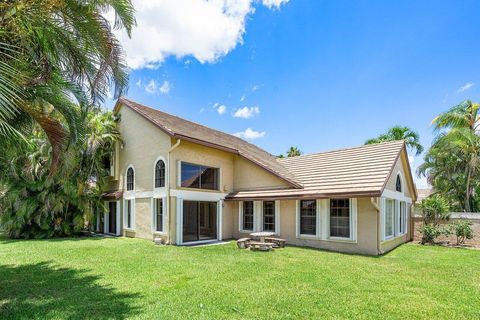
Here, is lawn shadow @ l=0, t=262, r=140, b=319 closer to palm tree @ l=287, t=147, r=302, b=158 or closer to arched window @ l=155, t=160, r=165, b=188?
arched window @ l=155, t=160, r=165, b=188

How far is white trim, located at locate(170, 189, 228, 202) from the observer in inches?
599

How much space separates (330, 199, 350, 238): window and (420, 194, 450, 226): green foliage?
704 cm

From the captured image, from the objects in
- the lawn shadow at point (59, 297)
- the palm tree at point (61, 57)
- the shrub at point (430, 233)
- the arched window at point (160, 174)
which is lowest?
the shrub at point (430, 233)

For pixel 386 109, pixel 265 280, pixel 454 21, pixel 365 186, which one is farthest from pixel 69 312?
pixel 386 109

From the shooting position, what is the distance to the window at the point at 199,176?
625 inches

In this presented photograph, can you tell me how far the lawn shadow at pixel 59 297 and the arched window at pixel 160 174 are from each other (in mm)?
6931

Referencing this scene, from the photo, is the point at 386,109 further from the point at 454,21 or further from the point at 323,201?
the point at 323,201

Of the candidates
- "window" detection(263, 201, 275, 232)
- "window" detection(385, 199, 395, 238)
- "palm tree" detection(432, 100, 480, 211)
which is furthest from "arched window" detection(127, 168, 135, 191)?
"palm tree" detection(432, 100, 480, 211)

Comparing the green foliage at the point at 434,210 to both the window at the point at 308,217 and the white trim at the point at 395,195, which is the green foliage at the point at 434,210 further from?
the window at the point at 308,217

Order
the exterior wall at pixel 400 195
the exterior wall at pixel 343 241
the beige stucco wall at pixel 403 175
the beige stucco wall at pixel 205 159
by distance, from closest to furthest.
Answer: the exterior wall at pixel 343 241 < the exterior wall at pixel 400 195 < the beige stucco wall at pixel 205 159 < the beige stucco wall at pixel 403 175

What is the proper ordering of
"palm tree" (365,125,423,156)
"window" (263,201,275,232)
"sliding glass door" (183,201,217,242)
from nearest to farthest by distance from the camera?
"window" (263,201,275,232) < "sliding glass door" (183,201,217,242) < "palm tree" (365,125,423,156)

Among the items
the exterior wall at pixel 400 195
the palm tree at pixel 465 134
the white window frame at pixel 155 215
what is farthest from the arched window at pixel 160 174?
the palm tree at pixel 465 134

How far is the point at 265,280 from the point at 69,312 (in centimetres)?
473

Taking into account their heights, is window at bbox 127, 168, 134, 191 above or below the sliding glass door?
above
